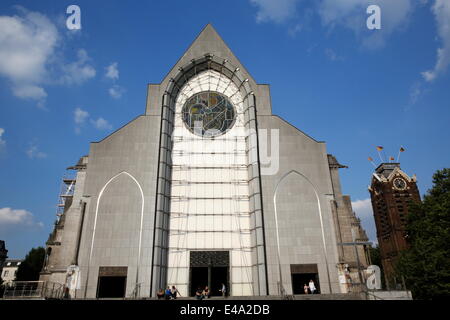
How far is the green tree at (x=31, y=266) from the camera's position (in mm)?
58875

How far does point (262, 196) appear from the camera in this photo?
26594 mm

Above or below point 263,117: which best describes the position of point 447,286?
below

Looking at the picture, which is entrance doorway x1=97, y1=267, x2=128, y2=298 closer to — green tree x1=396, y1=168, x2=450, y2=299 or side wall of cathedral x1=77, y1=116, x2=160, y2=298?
side wall of cathedral x1=77, y1=116, x2=160, y2=298

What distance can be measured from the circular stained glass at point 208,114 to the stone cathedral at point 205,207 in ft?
0.35

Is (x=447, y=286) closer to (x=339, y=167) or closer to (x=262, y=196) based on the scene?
(x=339, y=167)

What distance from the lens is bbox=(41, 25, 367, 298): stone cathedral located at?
24.0 meters

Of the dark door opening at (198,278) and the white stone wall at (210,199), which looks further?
the dark door opening at (198,278)

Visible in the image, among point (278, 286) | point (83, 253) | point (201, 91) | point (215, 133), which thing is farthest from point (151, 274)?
point (201, 91)

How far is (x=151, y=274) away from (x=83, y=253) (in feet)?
19.1

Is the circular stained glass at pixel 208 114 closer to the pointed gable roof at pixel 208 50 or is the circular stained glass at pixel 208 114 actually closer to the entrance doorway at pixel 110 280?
the pointed gable roof at pixel 208 50

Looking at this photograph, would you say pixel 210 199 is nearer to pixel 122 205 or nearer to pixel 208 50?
pixel 122 205

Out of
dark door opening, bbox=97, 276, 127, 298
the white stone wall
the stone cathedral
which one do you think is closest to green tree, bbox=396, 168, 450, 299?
the stone cathedral

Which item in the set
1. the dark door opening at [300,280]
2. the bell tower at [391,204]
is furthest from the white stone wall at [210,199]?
the bell tower at [391,204]
